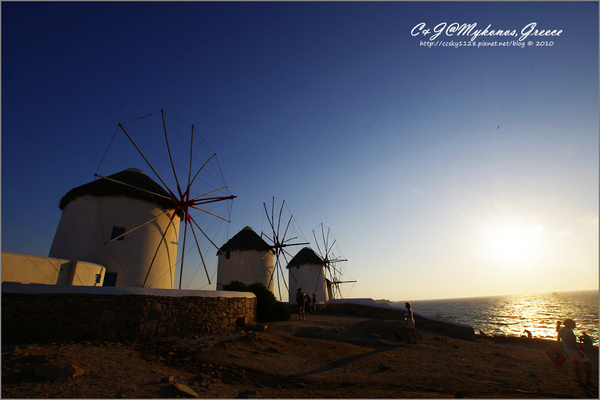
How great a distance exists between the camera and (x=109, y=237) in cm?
1166

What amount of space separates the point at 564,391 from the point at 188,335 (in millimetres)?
8881

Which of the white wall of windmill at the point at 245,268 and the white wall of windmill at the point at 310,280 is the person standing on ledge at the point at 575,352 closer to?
the white wall of windmill at the point at 245,268

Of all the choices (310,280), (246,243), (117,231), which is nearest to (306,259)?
(310,280)

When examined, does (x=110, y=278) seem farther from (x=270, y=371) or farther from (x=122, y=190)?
(x=270, y=371)

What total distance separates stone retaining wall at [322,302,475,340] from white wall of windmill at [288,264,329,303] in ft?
33.7

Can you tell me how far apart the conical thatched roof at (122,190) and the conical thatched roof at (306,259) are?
62.7 ft

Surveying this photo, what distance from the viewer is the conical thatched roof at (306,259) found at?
3047cm

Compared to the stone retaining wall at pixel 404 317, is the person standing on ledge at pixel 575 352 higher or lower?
higher

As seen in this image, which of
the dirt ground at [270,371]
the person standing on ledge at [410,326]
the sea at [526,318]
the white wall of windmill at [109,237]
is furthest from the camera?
the sea at [526,318]

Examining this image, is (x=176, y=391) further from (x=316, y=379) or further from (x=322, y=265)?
(x=322, y=265)

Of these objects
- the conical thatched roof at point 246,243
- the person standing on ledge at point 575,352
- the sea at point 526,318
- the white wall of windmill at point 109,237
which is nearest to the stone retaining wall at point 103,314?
the white wall of windmill at point 109,237

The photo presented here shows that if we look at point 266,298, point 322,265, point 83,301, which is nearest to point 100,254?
point 83,301

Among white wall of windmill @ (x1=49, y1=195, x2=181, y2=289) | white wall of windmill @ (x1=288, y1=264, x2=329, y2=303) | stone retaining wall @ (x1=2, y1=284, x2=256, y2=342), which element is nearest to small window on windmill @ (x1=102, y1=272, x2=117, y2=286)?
white wall of windmill @ (x1=49, y1=195, x2=181, y2=289)

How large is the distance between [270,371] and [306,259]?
2455 cm
